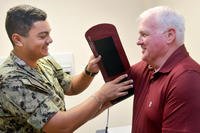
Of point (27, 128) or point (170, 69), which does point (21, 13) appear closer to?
point (27, 128)

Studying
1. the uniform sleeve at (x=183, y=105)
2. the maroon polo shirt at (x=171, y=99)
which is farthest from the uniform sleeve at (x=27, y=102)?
the uniform sleeve at (x=183, y=105)

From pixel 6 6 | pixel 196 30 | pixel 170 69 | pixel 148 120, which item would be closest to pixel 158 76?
pixel 170 69

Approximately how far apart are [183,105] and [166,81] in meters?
0.15

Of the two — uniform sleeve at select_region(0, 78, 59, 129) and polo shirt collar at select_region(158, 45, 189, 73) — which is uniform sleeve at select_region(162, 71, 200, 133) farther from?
uniform sleeve at select_region(0, 78, 59, 129)

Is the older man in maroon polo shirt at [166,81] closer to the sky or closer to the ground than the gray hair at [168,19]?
closer to the ground

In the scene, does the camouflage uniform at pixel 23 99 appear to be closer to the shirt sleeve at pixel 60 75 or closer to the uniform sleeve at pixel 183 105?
the shirt sleeve at pixel 60 75

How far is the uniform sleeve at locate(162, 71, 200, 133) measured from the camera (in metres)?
1.25

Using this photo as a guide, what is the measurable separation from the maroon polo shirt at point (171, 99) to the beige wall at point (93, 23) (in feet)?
2.57

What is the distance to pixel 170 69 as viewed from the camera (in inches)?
55.1

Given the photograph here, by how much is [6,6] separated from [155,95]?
1.32 meters

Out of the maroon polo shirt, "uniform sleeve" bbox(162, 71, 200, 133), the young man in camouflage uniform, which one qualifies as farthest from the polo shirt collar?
the young man in camouflage uniform

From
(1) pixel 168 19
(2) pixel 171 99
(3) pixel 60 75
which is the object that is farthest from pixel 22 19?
(2) pixel 171 99

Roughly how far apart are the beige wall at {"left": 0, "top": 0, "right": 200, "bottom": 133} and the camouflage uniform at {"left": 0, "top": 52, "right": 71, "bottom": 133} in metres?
0.78

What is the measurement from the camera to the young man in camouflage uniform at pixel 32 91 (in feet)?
4.82
